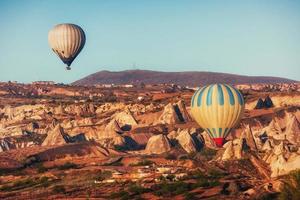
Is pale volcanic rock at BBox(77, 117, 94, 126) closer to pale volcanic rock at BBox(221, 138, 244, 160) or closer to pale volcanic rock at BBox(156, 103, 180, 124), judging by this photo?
pale volcanic rock at BBox(156, 103, 180, 124)

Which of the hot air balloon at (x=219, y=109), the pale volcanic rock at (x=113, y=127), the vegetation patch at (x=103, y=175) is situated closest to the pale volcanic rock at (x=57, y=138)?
the pale volcanic rock at (x=113, y=127)

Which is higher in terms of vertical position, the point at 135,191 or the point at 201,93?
the point at 201,93

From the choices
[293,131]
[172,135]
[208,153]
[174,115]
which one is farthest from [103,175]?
[174,115]

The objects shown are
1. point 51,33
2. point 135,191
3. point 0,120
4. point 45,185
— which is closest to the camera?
point 135,191

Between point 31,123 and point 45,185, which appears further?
point 31,123

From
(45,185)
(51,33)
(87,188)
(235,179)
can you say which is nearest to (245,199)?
(235,179)

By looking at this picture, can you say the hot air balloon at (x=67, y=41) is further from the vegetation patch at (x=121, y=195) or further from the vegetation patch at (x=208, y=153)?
the vegetation patch at (x=121, y=195)

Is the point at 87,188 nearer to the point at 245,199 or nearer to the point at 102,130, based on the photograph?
the point at 245,199

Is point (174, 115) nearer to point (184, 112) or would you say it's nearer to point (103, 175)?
point (184, 112)
